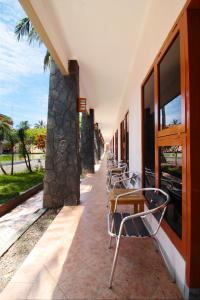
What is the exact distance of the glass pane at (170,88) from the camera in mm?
1904

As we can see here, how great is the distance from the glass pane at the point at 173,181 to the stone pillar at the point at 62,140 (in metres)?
2.34

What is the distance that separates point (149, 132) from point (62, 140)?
192cm

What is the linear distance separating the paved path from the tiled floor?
0.40m

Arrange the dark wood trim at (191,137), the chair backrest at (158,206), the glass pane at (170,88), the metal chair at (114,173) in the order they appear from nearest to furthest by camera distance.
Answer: the dark wood trim at (191,137), the chair backrest at (158,206), the glass pane at (170,88), the metal chair at (114,173)

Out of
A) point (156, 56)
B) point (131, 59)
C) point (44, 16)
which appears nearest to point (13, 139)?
point (131, 59)

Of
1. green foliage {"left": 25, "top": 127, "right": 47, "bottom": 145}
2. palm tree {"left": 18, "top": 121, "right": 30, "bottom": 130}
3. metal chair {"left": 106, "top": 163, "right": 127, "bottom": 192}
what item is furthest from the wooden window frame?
green foliage {"left": 25, "top": 127, "right": 47, "bottom": 145}

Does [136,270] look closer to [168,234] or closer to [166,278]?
[166,278]

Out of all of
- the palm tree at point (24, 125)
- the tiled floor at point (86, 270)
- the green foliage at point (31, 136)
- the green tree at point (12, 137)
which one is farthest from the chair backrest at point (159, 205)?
the green foliage at point (31, 136)

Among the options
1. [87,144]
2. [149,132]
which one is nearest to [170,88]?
[149,132]

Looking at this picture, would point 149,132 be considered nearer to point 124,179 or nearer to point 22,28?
point 124,179

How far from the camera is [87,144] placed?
380 inches

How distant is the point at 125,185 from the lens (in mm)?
5793

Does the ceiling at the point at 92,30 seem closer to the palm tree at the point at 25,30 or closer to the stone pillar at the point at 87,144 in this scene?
the palm tree at the point at 25,30

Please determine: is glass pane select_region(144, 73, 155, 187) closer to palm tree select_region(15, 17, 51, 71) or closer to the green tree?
palm tree select_region(15, 17, 51, 71)
